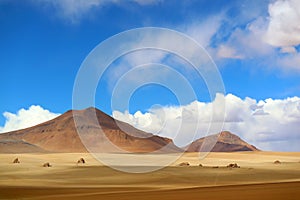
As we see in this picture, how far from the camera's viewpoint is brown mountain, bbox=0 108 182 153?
142125 millimetres

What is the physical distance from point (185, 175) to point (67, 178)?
460 inches

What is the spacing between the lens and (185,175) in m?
44.1

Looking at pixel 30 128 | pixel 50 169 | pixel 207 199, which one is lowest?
pixel 207 199

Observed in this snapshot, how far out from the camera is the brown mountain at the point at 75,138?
142125 mm

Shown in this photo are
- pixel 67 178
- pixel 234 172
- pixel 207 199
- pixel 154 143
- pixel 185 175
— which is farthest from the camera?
pixel 154 143

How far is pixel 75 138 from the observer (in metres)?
154

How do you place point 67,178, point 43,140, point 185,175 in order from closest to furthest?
point 67,178 → point 185,175 → point 43,140

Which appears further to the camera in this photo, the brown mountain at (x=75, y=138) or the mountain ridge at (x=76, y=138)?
the brown mountain at (x=75, y=138)

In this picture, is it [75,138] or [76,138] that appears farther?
[75,138]

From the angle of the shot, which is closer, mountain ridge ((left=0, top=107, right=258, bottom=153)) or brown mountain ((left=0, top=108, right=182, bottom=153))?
mountain ridge ((left=0, top=107, right=258, bottom=153))

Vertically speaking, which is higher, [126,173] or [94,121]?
[94,121]

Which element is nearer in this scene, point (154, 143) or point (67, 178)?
point (67, 178)

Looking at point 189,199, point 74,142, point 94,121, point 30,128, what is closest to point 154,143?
point 94,121

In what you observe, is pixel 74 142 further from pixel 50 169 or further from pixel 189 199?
pixel 189 199
